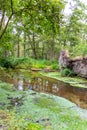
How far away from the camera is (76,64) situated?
1934 cm

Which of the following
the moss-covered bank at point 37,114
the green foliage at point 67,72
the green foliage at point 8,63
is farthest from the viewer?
the green foliage at point 8,63

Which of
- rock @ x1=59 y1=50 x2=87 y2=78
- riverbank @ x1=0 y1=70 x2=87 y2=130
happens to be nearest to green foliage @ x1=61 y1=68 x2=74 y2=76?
rock @ x1=59 y1=50 x2=87 y2=78

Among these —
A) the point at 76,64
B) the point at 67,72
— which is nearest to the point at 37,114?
the point at 67,72

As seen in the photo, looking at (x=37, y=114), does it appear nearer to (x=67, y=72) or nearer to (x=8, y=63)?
A: (x=67, y=72)

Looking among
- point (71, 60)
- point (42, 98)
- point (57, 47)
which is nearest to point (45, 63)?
point (71, 60)

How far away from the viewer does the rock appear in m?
18.2

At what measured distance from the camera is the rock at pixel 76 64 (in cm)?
1817

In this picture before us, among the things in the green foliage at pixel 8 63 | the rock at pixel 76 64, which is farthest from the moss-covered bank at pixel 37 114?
the green foliage at pixel 8 63

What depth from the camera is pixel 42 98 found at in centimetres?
978

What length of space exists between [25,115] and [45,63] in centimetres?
2084

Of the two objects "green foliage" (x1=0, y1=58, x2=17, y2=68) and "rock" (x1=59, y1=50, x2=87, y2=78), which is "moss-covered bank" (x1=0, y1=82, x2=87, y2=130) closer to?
"rock" (x1=59, y1=50, x2=87, y2=78)

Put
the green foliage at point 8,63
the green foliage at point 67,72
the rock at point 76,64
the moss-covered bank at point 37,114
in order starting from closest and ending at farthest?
the moss-covered bank at point 37,114, the rock at point 76,64, the green foliage at point 67,72, the green foliage at point 8,63

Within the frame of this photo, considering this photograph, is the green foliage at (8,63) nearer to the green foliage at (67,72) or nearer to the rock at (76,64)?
the rock at (76,64)

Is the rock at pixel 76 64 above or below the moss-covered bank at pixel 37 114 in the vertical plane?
above
